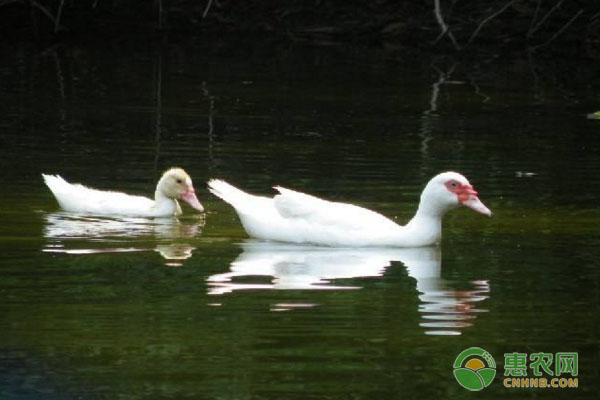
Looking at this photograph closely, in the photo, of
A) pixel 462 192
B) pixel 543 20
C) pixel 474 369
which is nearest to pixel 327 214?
pixel 462 192

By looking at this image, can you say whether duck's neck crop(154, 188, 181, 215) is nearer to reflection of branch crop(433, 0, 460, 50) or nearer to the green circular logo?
the green circular logo

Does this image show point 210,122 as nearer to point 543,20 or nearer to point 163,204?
point 163,204

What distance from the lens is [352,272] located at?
11766 millimetres

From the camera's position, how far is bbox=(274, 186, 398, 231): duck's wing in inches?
501

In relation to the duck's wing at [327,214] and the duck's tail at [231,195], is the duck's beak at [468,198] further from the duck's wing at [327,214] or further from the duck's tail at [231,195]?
the duck's tail at [231,195]

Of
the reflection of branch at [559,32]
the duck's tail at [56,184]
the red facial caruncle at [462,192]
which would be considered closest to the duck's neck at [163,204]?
the duck's tail at [56,184]

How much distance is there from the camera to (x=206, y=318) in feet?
33.1

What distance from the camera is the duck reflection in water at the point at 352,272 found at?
1045cm

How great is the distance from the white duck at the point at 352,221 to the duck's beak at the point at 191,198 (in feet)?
4.80

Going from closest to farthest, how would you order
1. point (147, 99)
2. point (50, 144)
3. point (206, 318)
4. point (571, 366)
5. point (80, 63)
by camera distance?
point (571, 366)
point (206, 318)
point (50, 144)
point (147, 99)
point (80, 63)

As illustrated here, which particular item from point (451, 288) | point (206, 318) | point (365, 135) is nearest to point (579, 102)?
point (365, 135)

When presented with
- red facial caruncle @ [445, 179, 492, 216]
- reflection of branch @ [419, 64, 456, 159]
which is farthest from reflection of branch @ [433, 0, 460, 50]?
red facial caruncle @ [445, 179, 492, 216]

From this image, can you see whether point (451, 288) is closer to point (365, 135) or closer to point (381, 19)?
point (365, 135)

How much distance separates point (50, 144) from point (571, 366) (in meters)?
9.68
